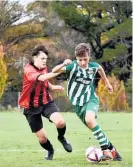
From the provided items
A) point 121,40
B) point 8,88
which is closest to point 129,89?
point 121,40

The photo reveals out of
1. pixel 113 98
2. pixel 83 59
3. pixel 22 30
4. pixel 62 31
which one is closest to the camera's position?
pixel 83 59

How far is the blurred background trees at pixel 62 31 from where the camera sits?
4519 centimetres

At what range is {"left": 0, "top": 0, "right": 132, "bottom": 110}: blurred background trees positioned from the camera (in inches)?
1779

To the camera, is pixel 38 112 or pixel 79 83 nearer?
pixel 79 83

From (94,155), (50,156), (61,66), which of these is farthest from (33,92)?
(94,155)

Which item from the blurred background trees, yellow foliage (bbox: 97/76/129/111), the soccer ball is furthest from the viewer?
the blurred background trees

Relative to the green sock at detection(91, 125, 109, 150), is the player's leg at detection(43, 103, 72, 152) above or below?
above

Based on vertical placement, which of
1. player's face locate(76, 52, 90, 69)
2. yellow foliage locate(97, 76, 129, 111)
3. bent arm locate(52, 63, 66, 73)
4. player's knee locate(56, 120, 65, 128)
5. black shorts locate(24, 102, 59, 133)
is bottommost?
yellow foliage locate(97, 76, 129, 111)

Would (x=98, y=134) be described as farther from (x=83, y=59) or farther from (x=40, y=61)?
(x=40, y=61)

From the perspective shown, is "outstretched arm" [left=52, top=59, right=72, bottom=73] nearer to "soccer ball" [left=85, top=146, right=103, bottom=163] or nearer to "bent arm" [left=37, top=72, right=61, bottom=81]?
"bent arm" [left=37, top=72, right=61, bottom=81]

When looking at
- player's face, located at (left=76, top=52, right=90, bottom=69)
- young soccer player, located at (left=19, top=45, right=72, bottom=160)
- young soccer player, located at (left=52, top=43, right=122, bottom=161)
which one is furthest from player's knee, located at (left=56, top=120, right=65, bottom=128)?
player's face, located at (left=76, top=52, right=90, bottom=69)

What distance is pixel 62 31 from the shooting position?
46.5 m

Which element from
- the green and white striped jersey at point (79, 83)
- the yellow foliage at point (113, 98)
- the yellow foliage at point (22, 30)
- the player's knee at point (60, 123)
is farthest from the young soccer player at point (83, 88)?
the yellow foliage at point (22, 30)

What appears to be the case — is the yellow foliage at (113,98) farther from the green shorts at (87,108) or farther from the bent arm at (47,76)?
the bent arm at (47,76)
